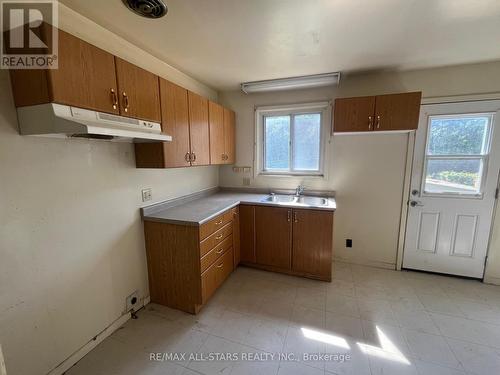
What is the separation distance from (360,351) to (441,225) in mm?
1883

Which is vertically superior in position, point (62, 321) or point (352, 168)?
point (352, 168)

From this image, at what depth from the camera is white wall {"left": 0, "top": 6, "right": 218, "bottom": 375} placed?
4.06ft

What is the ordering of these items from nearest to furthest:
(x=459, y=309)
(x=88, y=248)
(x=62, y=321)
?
(x=62, y=321) < (x=88, y=248) < (x=459, y=309)

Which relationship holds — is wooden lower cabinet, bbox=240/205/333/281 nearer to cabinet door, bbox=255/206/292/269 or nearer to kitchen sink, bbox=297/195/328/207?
cabinet door, bbox=255/206/292/269

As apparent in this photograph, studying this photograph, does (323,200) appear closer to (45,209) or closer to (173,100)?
(173,100)

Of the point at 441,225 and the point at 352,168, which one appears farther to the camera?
the point at 352,168

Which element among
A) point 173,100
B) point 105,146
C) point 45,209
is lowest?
point 45,209

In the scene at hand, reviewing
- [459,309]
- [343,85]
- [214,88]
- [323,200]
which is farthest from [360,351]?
[214,88]

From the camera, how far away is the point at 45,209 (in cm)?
138

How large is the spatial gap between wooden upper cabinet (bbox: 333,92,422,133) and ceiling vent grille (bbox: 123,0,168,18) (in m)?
1.88

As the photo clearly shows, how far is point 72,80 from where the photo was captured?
1239 millimetres

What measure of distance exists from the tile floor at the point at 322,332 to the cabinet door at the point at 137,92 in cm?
176

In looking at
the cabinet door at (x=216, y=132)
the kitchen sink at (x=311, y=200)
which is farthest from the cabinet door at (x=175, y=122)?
the kitchen sink at (x=311, y=200)

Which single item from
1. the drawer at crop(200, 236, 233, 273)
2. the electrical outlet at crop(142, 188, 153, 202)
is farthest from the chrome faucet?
the electrical outlet at crop(142, 188, 153, 202)
